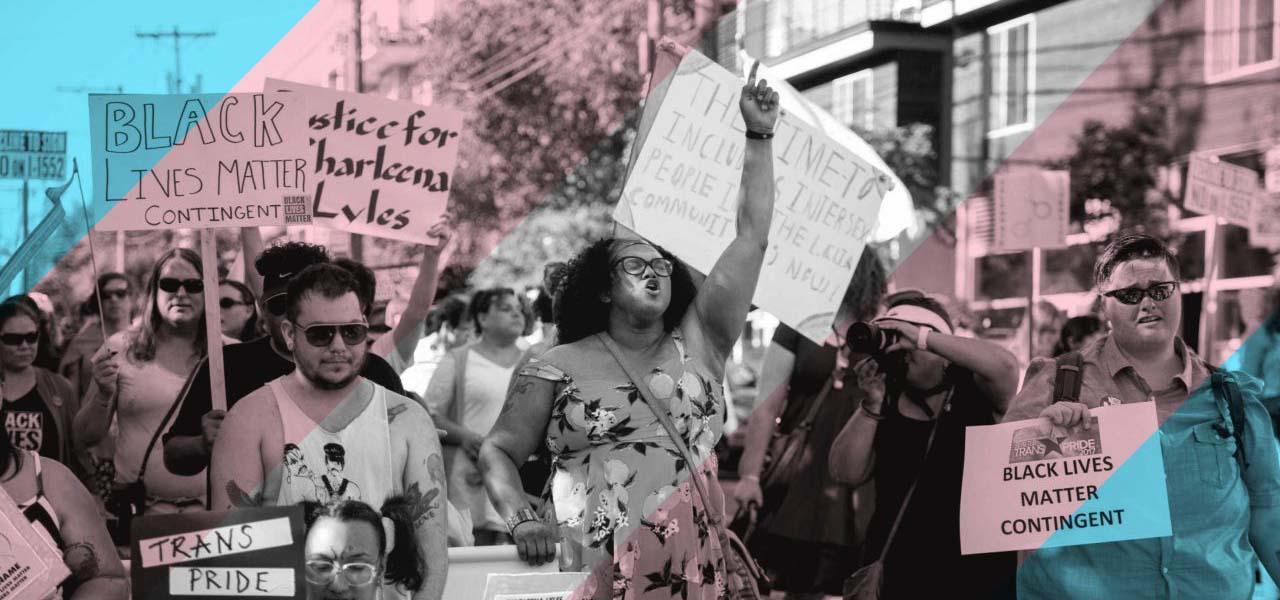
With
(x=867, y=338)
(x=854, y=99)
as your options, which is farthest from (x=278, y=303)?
(x=854, y=99)

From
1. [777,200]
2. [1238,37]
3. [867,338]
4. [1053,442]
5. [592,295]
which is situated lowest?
[1053,442]

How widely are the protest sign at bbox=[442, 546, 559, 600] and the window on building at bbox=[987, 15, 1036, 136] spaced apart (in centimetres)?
2020

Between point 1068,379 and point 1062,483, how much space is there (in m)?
0.29

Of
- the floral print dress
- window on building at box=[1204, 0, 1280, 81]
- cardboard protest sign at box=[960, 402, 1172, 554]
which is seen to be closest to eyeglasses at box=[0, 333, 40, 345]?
the floral print dress

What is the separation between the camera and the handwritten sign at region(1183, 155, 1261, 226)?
26.7 feet

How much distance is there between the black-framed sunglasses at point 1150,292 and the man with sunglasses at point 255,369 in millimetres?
2082

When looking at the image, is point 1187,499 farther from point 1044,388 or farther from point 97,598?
point 97,598

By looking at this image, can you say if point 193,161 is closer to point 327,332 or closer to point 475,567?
point 327,332

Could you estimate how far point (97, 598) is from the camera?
13.5 ft

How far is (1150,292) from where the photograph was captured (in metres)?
4.27

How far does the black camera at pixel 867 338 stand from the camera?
4.30 meters

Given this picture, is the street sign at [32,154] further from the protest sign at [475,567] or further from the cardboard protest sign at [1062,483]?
the cardboard protest sign at [1062,483]

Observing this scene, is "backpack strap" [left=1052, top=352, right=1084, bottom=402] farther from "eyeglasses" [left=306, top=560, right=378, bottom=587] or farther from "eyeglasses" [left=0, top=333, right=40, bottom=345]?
"eyeglasses" [left=0, top=333, right=40, bottom=345]

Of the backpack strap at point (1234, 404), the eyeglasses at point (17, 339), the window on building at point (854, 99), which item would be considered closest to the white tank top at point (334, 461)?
the backpack strap at point (1234, 404)
